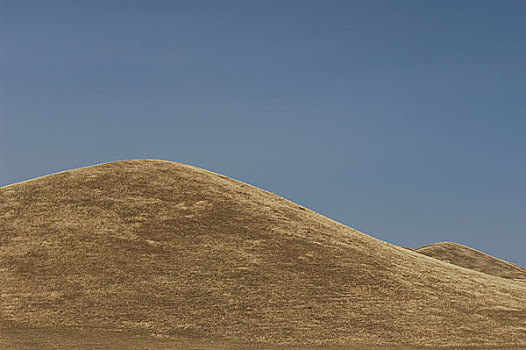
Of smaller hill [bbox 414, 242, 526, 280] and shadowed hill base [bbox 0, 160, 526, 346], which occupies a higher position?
smaller hill [bbox 414, 242, 526, 280]

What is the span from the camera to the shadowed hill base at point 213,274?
3441 centimetres

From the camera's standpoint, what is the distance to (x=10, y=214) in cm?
4878

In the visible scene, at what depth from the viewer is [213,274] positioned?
130 ft

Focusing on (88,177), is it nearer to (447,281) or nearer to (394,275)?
(394,275)

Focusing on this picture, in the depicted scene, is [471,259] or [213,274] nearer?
[213,274]

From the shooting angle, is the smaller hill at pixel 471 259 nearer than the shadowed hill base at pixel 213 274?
No

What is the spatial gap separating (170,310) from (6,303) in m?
10.8

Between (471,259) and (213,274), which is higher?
(471,259)

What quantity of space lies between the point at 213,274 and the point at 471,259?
69.3m

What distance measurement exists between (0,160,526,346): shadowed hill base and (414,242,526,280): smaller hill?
142 ft

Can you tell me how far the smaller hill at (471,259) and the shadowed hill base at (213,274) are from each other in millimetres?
43264

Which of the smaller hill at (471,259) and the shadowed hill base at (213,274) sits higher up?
the smaller hill at (471,259)

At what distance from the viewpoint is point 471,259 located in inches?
3797

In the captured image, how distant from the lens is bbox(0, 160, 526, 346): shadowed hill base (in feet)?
113
